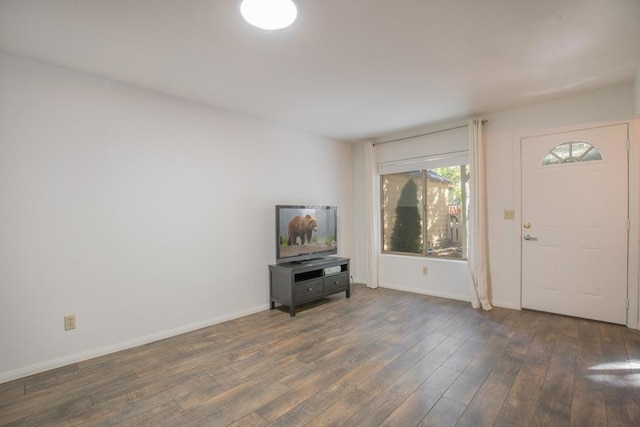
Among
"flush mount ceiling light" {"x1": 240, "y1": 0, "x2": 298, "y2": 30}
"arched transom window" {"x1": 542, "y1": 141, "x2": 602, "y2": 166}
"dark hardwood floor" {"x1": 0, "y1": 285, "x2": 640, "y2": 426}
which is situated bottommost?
"dark hardwood floor" {"x1": 0, "y1": 285, "x2": 640, "y2": 426}

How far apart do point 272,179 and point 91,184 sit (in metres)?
1.92

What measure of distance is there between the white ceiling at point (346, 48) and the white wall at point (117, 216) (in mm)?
292

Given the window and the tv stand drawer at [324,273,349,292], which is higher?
the window

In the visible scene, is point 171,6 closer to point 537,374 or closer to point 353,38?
point 353,38

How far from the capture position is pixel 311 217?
4.00 metres

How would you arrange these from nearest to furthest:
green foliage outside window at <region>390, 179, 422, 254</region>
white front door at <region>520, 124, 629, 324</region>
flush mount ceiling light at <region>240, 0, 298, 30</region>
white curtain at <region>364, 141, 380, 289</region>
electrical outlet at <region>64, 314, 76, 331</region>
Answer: flush mount ceiling light at <region>240, 0, 298, 30</region> < electrical outlet at <region>64, 314, 76, 331</region> < white front door at <region>520, 124, 629, 324</region> < green foliage outside window at <region>390, 179, 422, 254</region> < white curtain at <region>364, 141, 380, 289</region>

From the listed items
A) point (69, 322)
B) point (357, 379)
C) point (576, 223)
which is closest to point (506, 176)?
point (576, 223)

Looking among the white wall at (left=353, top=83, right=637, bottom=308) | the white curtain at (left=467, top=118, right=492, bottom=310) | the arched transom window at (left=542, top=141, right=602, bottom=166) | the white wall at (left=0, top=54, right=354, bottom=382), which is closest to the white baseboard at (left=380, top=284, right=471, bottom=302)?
the white wall at (left=353, top=83, right=637, bottom=308)

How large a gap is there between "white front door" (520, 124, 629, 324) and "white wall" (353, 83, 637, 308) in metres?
0.12

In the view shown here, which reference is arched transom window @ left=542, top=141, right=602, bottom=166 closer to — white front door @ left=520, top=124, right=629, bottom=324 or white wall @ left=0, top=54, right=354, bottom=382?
white front door @ left=520, top=124, right=629, bottom=324

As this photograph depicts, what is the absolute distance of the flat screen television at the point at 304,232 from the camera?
3.68 metres

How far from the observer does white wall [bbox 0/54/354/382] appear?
224cm

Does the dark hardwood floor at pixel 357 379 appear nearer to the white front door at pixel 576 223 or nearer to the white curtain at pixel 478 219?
the white front door at pixel 576 223

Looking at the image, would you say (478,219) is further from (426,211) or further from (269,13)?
(269,13)
